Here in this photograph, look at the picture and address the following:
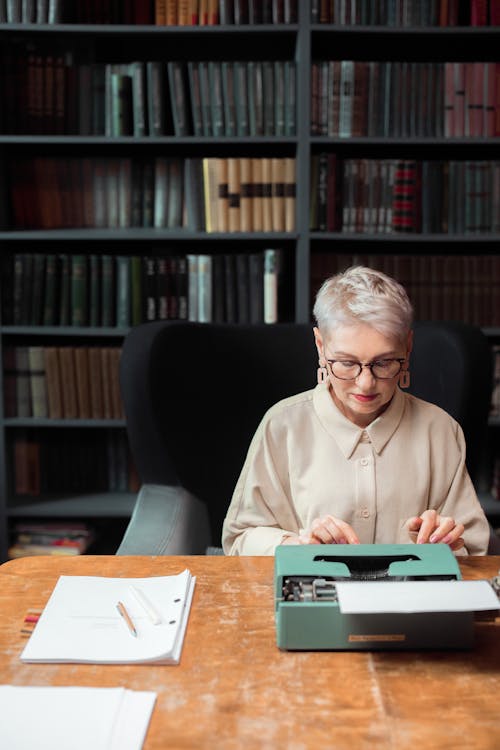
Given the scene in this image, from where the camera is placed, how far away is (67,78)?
281cm

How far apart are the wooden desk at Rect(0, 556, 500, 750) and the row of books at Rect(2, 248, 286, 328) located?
1.89 meters

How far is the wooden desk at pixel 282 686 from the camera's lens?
76cm

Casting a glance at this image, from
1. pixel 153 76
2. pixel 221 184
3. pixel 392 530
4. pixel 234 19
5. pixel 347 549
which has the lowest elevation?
pixel 392 530

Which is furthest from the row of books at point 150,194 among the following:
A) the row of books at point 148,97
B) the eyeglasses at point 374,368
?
the eyeglasses at point 374,368

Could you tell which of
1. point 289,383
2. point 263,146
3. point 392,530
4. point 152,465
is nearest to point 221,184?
point 263,146

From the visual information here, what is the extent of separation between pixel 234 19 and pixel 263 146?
0.45 metres

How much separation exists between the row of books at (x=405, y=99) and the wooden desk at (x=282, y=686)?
209cm

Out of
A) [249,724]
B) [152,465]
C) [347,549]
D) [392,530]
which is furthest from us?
[152,465]

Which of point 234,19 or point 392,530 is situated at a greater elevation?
point 234,19

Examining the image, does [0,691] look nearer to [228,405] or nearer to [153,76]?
[228,405]

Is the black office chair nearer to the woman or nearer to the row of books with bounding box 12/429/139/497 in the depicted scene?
the woman

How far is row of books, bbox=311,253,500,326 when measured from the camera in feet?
9.39

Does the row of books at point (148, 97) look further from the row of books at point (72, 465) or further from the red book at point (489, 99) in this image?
the row of books at point (72, 465)

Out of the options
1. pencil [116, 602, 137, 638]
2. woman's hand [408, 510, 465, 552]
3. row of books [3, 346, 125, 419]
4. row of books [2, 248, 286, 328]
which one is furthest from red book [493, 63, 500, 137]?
pencil [116, 602, 137, 638]
